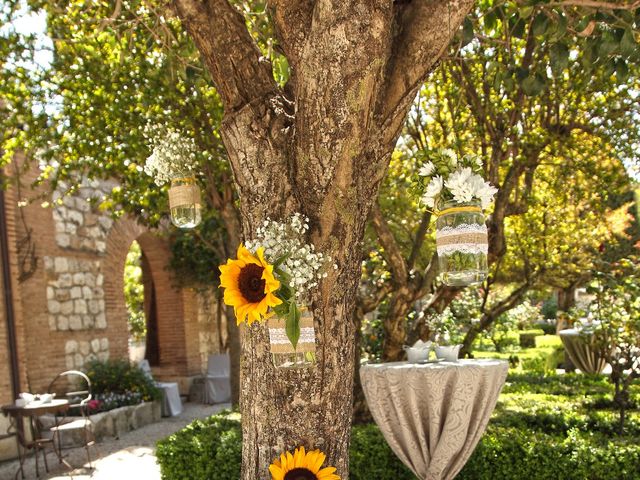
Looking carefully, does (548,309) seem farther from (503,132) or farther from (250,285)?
(250,285)

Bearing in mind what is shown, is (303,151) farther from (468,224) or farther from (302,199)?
(468,224)

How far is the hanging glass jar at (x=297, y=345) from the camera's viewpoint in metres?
2.24

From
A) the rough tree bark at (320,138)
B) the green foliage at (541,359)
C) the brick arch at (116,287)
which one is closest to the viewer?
the rough tree bark at (320,138)

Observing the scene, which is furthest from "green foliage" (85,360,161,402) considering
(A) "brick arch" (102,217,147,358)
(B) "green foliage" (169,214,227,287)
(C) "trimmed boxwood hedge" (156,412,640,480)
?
(C) "trimmed boxwood hedge" (156,412,640,480)

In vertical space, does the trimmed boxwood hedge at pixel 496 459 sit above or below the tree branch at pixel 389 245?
below

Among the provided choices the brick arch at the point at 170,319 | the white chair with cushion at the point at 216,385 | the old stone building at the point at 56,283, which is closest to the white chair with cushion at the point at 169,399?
the old stone building at the point at 56,283

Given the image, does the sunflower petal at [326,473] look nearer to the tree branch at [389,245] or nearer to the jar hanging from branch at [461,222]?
the jar hanging from branch at [461,222]

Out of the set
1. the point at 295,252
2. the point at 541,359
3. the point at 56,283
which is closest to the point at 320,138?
the point at 295,252

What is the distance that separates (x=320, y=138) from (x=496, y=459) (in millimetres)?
3346

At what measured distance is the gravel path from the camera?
6547 mm

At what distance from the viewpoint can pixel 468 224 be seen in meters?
2.71

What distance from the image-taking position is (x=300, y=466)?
2.31 m

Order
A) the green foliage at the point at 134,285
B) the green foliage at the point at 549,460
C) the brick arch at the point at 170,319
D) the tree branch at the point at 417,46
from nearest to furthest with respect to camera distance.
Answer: the tree branch at the point at 417,46 < the green foliage at the point at 549,460 < the brick arch at the point at 170,319 < the green foliage at the point at 134,285

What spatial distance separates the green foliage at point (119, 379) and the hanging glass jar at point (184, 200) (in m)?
6.25
